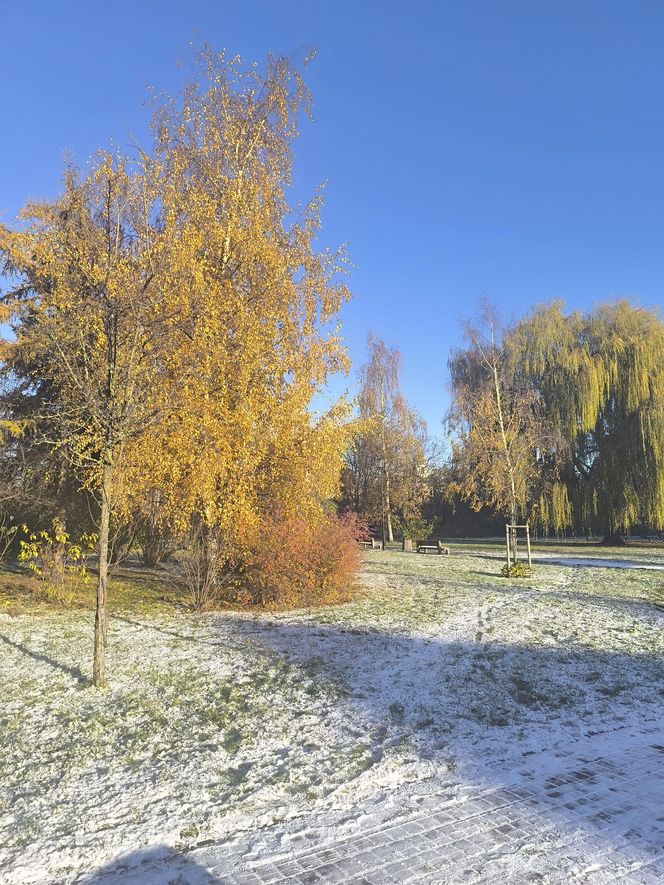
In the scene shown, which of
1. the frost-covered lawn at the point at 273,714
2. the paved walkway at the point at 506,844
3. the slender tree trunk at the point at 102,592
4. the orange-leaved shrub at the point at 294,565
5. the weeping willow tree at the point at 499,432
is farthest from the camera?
the weeping willow tree at the point at 499,432

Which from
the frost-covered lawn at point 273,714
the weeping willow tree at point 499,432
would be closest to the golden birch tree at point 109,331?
the frost-covered lawn at point 273,714

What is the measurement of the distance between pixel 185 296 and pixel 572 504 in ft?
75.6

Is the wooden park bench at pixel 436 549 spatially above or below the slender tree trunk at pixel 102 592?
below

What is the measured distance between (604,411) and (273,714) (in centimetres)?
2707

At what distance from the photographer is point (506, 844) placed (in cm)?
327

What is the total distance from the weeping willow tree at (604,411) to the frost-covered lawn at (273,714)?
58.6ft

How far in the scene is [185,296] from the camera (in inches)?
400

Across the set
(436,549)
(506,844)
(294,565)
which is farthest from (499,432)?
(506,844)

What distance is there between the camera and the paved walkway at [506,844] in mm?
3008

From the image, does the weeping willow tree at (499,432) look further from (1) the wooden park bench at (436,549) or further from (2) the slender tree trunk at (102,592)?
(2) the slender tree trunk at (102,592)

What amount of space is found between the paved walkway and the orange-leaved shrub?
24.9ft

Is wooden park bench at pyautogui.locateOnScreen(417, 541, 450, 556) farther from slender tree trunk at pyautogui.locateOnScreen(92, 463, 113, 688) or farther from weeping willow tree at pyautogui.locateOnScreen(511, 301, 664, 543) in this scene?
slender tree trunk at pyautogui.locateOnScreen(92, 463, 113, 688)

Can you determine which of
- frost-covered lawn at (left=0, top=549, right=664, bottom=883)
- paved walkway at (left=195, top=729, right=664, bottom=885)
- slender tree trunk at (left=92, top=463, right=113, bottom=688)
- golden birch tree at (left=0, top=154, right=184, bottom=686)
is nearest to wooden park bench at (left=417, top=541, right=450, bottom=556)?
frost-covered lawn at (left=0, top=549, right=664, bottom=883)

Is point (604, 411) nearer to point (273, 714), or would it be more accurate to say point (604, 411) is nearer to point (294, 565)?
point (294, 565)
